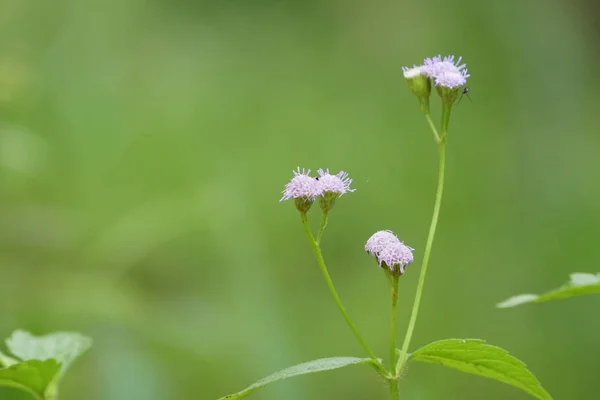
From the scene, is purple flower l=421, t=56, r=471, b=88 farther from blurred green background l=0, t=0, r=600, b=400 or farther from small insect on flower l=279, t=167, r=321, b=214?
blurred green background l=0, t=0, r=600, b=400

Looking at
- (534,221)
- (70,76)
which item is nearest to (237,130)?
(70,76)

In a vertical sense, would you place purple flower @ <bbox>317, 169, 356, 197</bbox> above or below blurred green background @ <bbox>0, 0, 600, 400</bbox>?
below

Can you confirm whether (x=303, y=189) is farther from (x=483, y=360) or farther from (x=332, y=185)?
(x=483, y=360)

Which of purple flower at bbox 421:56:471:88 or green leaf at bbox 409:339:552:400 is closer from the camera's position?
green leaf at bbox 409:339:552:400

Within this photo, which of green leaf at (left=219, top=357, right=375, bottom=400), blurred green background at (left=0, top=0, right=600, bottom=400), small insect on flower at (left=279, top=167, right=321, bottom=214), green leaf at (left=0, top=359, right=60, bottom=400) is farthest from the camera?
blurred green background at (left=0, top=0, right=600, bottom=400)

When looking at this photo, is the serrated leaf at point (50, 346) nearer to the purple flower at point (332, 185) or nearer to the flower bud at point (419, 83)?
the purple flower at point (332, 185)

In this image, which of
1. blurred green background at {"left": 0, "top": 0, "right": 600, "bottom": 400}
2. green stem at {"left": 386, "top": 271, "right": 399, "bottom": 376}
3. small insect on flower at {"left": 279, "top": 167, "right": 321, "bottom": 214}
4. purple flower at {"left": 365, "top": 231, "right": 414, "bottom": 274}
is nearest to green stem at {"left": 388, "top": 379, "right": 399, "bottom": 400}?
green stem at {"left": 386, "top": 271, "right": 399, "bottom": 376}
